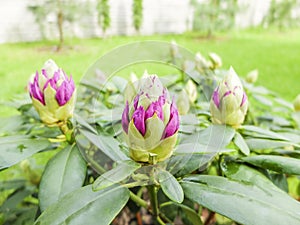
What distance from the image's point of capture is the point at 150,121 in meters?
0.48

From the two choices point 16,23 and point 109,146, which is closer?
point 109,146

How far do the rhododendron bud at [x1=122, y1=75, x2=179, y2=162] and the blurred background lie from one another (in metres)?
3.07

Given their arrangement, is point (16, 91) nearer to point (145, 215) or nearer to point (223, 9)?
point (145, 215)

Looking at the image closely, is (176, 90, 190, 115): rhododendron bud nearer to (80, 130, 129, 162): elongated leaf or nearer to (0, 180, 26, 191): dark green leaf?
(80, 130, 129, 162): elongated leaf

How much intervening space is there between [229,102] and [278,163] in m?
0.15

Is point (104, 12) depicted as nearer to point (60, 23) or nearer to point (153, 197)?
point (60, 23)

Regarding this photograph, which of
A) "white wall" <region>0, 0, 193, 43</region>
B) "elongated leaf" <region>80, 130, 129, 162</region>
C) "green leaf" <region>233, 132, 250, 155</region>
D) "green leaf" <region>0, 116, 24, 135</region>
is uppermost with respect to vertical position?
"elongated leaf" <region>80, 130, 129, 162</region>

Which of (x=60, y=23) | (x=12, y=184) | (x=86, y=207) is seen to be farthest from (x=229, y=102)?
(x=60, y=23)

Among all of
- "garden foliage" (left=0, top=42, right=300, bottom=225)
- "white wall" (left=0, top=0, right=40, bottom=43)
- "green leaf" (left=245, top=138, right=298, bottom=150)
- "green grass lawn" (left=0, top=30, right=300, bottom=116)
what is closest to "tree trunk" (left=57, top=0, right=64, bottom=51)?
"green grass lawn" (left=0, top=30, right=300, bottom=116)

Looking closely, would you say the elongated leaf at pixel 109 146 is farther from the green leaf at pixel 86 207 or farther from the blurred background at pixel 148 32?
the blurred background at pixel 148 32

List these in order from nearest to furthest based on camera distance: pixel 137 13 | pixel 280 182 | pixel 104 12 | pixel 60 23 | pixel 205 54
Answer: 1. pixel 280 182
2. pixel 205 54
3. pixel 60 23
4. pixel 104 12
5. pixel 137 13

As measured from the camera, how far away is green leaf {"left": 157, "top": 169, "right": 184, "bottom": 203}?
0.49 meters

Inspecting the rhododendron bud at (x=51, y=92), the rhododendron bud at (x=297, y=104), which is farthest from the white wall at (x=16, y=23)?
the rhododendron bud at (x=51, y=92)

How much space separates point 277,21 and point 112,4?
412 centimetres
